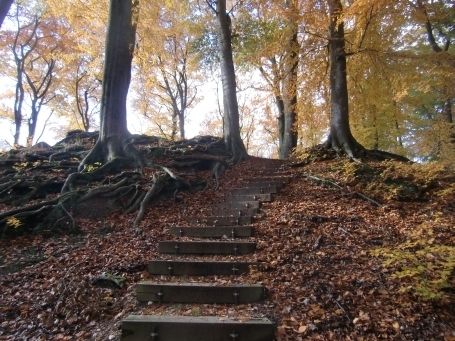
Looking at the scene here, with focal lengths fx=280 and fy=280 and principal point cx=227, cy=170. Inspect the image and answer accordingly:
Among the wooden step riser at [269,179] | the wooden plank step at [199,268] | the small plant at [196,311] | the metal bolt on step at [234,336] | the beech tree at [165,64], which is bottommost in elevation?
the metal bolt on step at [234,336]

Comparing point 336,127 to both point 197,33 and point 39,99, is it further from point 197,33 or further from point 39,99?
point 39,99

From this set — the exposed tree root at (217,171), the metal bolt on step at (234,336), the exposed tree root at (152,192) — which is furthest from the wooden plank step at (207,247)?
the exposed tree root at (217,171)

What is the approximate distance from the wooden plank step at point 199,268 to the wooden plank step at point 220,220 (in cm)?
172

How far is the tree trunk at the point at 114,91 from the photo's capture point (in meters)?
8.80

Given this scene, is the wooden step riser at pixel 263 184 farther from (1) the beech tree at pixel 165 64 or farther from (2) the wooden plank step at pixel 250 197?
(1) the beech tree at pixel 165 64

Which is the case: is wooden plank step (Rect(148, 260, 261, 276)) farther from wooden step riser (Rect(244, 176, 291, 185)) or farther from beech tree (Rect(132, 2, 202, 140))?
beech tree (Rect(132, 2, 202, 140))

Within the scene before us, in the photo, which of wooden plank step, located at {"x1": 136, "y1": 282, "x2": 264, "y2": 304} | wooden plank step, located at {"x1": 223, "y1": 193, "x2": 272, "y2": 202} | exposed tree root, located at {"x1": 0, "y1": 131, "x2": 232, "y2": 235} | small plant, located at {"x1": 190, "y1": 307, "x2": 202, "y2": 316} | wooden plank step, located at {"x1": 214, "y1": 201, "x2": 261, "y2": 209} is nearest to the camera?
small plant, located at {"x1": 190, "y1": 307, "x2": 202, "y2": 316}

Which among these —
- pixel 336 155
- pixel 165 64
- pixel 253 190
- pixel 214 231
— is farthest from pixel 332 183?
pixel 165 64

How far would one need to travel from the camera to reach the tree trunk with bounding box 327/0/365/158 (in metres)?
9.62

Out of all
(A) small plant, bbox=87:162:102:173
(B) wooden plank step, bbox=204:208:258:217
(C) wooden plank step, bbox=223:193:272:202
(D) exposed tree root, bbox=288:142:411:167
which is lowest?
(B) wooden plank step, bbox=204:208:258:217

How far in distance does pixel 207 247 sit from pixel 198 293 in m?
1.23

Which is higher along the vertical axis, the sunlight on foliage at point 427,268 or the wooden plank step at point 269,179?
the wooden plank step at point 269,179

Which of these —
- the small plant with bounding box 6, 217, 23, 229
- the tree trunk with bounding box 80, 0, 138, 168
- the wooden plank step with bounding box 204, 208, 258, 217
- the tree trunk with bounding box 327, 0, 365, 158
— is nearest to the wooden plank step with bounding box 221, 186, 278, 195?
the wooden plank step with bounding box 204, 208, 258, 217

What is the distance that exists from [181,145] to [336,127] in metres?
5.81
